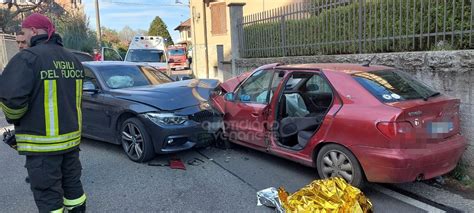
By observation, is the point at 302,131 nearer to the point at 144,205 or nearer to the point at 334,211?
the point at 334,211

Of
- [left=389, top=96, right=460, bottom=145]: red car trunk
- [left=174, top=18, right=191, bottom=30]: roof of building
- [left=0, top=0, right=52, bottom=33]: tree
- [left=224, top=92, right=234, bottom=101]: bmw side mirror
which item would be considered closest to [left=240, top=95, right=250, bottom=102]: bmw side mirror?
[left=224, top=92, right=234, bottom=101]: bmw side mirror

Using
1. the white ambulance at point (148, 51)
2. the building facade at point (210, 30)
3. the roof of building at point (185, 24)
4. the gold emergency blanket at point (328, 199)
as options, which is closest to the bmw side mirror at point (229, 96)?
the gold emergency blanket at point (328, 199)

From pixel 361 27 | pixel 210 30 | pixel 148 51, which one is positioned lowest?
pixel 361 27

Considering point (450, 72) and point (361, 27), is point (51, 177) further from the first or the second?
point (361, 27)

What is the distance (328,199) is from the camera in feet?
10.6

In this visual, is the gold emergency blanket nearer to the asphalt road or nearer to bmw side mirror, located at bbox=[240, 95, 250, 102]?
the asphalt road

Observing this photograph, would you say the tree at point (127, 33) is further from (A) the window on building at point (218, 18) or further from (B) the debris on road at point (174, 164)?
(B) the debris on road at point (174, 164)

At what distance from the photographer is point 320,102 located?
4.99 meters

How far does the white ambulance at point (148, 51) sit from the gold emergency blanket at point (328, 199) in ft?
42.6

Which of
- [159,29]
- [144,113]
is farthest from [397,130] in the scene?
[159,29]

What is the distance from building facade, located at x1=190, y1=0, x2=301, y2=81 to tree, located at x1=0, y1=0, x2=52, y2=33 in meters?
10.9

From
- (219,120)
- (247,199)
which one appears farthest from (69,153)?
(219,120)

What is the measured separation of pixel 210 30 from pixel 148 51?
4.07 metres

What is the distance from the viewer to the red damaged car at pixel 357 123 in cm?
354
